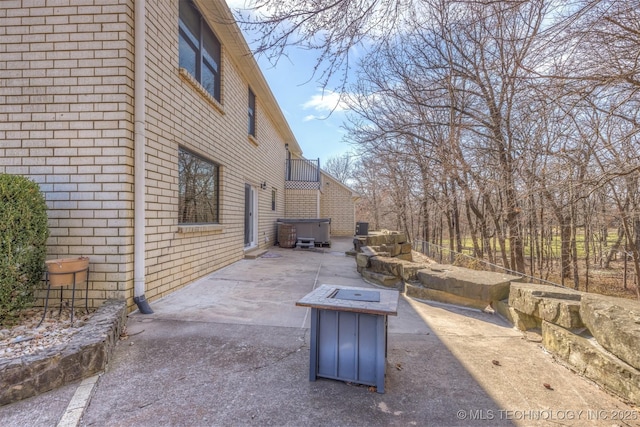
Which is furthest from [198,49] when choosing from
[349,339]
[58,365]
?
[349,339]

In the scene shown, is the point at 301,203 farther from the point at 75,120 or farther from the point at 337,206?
the point at 75,120

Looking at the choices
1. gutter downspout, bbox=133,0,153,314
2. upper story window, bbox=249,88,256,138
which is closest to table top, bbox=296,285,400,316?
gutter downspout, bbox=133,0,153,314

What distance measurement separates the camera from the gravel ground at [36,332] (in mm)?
2422

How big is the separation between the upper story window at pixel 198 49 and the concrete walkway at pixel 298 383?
4.19 meters

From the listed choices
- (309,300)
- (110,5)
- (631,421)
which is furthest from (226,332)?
(110,5)

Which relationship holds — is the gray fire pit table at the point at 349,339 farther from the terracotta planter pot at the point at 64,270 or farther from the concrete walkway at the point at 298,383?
the terracotta planter pot at the point at 64,270

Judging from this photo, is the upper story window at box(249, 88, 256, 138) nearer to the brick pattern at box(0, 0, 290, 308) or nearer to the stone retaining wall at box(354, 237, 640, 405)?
the brick pattern at box(0, 0, 290, 308)

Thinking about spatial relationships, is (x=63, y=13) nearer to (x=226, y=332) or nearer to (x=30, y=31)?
(x=30, y=31)

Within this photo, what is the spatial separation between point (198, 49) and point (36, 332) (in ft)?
16.5

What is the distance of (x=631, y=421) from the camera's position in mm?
1949

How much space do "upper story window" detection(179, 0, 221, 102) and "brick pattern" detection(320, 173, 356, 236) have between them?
36.1ft

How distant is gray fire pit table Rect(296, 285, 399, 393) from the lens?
7.29 feet

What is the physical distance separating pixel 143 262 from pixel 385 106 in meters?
7.50

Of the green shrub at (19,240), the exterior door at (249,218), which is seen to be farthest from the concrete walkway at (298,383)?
the exterior door at (249,218)
